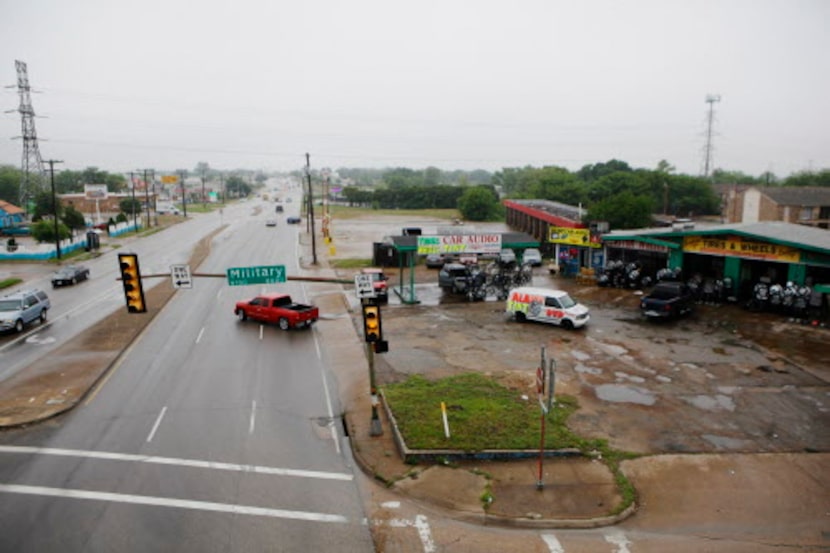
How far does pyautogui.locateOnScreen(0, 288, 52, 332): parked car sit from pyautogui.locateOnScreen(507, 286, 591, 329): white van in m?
24.3

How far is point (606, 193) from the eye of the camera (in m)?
98.4

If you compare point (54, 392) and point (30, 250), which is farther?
point (30, 250)

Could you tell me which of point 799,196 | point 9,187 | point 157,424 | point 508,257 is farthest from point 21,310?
point 9,187

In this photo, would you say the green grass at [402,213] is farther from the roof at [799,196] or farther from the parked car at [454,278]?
the parked car at [454,278]

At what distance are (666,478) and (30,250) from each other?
6093cm

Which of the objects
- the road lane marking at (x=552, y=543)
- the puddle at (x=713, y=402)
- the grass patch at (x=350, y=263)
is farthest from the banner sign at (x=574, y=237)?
the road lane marking at (x=552, y=543)

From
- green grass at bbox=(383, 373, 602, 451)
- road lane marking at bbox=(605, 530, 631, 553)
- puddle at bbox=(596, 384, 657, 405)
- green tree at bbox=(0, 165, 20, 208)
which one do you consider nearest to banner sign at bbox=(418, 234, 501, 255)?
green grass at bbox=(383, 373, 602, 451)

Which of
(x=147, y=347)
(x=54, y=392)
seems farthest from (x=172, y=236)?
(x=54, y=392)

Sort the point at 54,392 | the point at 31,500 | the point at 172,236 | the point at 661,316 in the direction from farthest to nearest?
the point at 172,236 < the point at 661,316 < the point at 54,392 < the point at 31,500

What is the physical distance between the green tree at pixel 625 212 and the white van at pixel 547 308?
29.2 metres

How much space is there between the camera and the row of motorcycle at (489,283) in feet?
117

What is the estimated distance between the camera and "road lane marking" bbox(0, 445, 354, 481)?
14008mm

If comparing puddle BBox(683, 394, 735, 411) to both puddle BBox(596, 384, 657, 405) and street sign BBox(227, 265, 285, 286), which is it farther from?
street sign BBox(227, 265, 285, 286)

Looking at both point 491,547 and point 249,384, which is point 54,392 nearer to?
point 249,384
